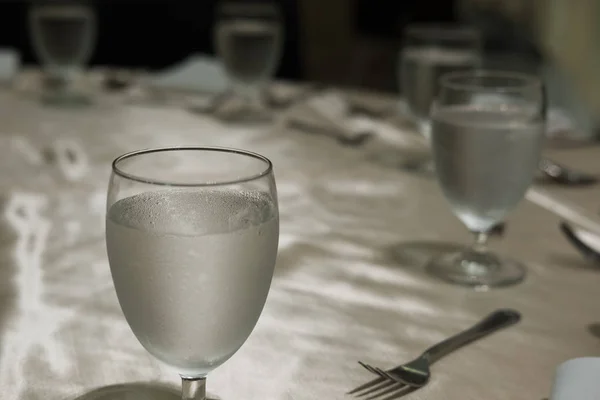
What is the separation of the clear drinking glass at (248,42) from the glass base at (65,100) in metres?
0.26

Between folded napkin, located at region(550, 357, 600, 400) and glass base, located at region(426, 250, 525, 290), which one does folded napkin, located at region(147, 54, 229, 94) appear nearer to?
glass base, located at region(426, 250, 525, 290)

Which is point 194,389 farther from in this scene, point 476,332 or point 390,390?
point 476,332

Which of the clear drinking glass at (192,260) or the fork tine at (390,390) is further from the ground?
A: the clear drinking glass at (192,260)

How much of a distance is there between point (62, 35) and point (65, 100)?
0.11m

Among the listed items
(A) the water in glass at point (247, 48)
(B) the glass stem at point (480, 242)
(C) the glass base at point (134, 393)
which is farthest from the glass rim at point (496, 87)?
(A) the water in glass at point (247, 48)

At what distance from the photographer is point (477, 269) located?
2.28ft

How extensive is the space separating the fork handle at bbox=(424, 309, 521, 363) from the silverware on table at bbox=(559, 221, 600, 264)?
0.15 metres

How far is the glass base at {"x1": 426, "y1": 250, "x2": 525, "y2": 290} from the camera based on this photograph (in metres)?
0.67

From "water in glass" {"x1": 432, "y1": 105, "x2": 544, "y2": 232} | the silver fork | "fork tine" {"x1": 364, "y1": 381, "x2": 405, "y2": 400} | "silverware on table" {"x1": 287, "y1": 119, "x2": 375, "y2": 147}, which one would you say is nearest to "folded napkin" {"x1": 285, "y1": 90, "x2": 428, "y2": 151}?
"silverware on table" {"x1": 287, "y1": 119, "x2": 375, "y2": 147}

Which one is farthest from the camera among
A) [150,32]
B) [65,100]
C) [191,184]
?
[150,32]

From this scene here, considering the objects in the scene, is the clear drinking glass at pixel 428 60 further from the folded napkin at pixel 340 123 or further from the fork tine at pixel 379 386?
the fork tine at pixel 379 386

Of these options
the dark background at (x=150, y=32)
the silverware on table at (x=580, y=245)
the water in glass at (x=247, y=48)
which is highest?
the water in glass at (x=247, y=48)

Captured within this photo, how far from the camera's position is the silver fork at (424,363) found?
0.51 m

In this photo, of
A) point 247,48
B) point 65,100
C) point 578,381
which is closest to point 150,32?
point 65,100
